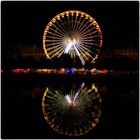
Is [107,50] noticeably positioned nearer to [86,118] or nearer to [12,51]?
[12,51]

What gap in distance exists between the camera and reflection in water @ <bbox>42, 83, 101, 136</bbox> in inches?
299

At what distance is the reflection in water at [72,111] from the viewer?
24.9 ft

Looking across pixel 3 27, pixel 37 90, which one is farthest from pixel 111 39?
pixel 37 90

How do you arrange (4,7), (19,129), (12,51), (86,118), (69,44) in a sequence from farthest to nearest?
(12,51), (4,7), (69,44), (86,118), (19,129)

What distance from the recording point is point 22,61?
23.3 m

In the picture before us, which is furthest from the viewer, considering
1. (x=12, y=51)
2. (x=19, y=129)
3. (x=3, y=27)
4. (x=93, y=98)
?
(x=12, y=51)

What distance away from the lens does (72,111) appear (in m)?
8.86

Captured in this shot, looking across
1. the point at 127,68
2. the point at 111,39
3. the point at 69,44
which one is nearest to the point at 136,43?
the point at 111,39

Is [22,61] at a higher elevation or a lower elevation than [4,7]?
lower

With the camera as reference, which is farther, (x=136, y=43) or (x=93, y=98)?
(x=136, y=43)

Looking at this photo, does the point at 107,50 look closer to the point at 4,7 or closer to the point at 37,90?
the point at 4,7

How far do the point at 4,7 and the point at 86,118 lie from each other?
1378 centimetres

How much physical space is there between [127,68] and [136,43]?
3683 mm

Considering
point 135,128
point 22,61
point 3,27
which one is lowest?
point 135,128
